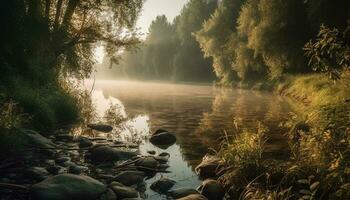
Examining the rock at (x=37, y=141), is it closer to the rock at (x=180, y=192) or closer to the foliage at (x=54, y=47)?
the foliage at (x=54, y=47)

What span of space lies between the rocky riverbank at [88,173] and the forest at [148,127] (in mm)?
28

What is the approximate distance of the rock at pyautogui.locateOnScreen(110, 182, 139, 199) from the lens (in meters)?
7.66

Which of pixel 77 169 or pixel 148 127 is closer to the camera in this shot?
pixel 77 169

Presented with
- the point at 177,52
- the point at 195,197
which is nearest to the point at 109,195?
the point at 195,197

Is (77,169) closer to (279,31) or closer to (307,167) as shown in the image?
(307,167)

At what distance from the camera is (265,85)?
48.5 metres

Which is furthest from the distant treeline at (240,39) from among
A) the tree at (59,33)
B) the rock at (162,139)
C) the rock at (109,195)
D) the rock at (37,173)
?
the rock at (37,173)

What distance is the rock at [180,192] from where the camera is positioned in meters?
7.88

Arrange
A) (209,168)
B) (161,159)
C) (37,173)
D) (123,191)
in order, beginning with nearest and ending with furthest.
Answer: (123,191)
(37,173)
(209,168)
(161,159)

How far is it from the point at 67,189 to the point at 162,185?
2.14 m

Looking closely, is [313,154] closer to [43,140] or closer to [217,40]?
[43,140]

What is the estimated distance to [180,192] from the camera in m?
7.96

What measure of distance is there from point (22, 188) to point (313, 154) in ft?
17.6

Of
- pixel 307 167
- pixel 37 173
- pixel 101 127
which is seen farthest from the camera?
pixel 101 127
